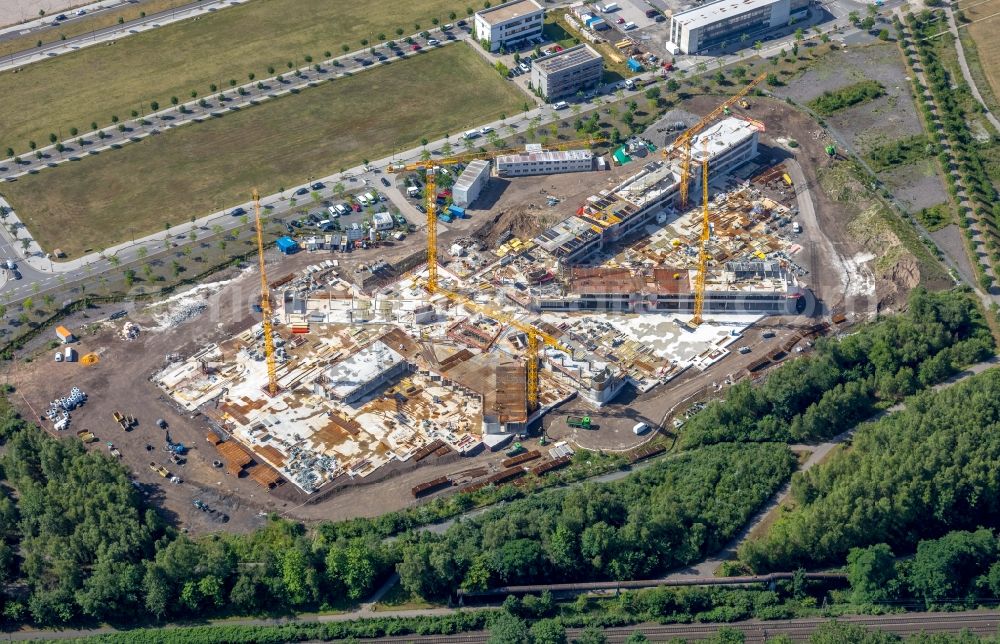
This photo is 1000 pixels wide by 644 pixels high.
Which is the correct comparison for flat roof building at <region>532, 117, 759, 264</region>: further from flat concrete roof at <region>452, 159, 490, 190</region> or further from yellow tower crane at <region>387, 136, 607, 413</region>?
→ flat concrete roof at <region>452, 159, 490, 190</region>

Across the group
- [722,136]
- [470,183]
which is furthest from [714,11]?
[470,183]

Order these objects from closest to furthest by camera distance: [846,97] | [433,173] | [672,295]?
[672,295] → [433,173] → [846,97]

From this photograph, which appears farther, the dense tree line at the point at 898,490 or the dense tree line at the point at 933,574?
the dense tree line at the point at 898,490

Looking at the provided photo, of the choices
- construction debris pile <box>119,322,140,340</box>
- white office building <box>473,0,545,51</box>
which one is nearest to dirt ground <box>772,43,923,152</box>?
white office building <box>473,0,545,51</box>

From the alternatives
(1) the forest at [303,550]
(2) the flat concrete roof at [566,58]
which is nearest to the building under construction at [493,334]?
(1) the forest at [303,550]

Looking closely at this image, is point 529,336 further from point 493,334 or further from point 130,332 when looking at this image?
point 130,332

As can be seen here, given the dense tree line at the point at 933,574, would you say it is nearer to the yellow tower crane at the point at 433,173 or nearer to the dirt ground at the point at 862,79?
the yellow tower crane at the point at 433,173

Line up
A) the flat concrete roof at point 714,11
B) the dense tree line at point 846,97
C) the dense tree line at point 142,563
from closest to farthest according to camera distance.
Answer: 1. the dense tree line at point 142,563
2. the dense tree line at point 846,97
3. the flat concrete roof at point 714,11

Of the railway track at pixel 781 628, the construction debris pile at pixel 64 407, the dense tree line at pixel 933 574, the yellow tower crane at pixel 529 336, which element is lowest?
the railway track at pixel 781 628

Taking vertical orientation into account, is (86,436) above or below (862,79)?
below
